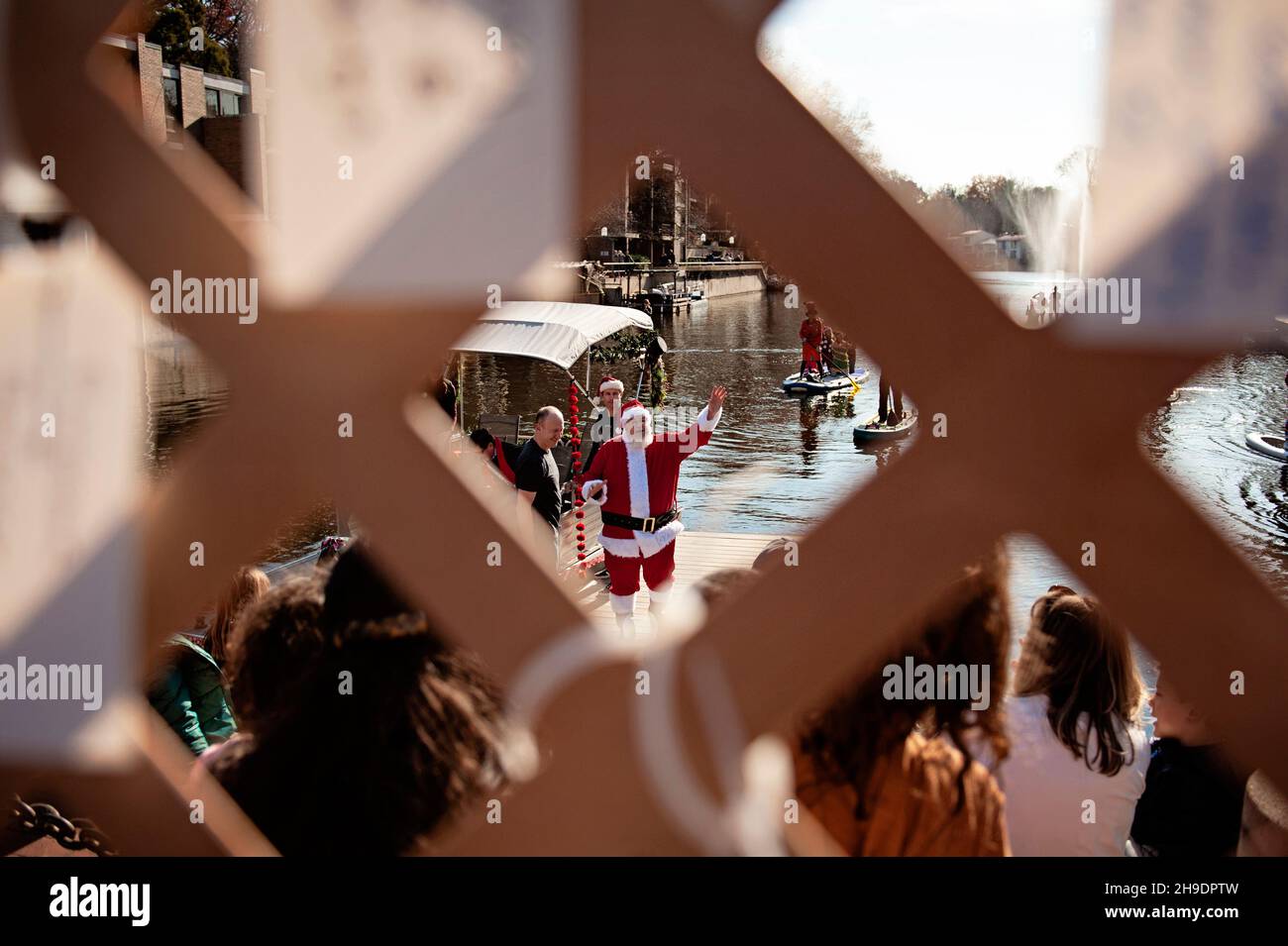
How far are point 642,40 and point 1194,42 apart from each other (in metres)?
0.40

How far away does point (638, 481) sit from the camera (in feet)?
20.4

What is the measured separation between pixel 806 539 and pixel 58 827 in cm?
83

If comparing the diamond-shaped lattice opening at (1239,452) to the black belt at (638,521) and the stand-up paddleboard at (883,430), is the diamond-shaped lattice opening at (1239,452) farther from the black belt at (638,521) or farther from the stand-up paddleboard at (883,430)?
the stand-up paddleboard at (883,430)

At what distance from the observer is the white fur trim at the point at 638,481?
619 cm

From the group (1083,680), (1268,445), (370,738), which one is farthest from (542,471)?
(1268,445)

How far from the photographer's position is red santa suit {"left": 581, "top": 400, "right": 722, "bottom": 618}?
620 centimetres

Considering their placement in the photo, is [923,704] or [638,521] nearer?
[923,704]

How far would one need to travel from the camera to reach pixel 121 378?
1.18 metres

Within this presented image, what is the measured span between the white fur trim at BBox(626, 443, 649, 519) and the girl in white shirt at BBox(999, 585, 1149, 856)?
4005 mm

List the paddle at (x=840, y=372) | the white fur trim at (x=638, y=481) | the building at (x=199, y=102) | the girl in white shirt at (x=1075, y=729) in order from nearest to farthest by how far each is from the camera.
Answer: the girl in white shirt at (x=1075, y=729) < the white fur trim at (x=638, y=481) < the paddle at (x=840, y=372) < the building at (x=199, y=102)

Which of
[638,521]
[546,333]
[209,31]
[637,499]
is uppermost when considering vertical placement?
[209,31]

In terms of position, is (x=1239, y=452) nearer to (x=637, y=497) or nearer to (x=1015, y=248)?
(x=637, y=497)

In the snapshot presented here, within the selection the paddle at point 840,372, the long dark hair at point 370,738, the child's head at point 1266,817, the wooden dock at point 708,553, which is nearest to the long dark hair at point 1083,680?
the child's head at point 1266,817

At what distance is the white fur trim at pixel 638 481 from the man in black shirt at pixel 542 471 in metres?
0.85
